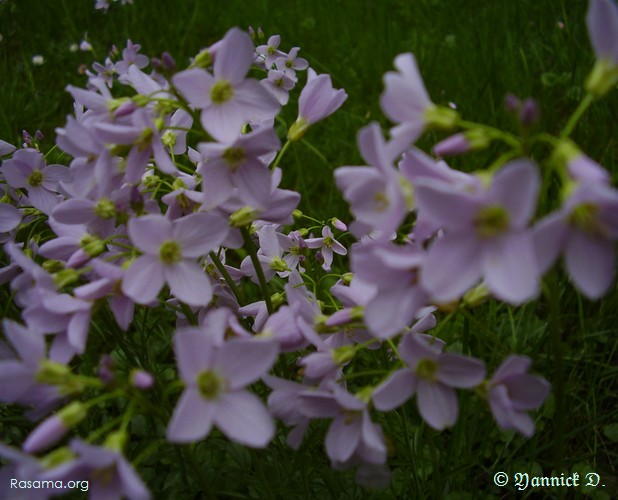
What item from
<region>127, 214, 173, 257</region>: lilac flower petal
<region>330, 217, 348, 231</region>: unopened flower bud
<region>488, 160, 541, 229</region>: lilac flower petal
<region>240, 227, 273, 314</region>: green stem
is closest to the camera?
<region>488, 160, 541, 229</region>: lilac flower petal

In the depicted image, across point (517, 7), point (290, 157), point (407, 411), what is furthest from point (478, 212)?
point (517, 7)

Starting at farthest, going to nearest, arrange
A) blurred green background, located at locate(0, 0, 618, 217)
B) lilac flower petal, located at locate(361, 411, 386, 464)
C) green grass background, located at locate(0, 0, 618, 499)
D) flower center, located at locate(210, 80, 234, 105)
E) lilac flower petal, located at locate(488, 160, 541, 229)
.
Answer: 1. blurred green background, located at locate(0, 0, 618, 217)
2. green grass background, located at locate(0, 0, 618, 499)
3. flower center, located at locate(210, 80, 234, 105)
4. lilac flower petal, located at locate(361, 411, 386, 464)
5. lilac flower petal, located at locate(488, 160, 541, 229)

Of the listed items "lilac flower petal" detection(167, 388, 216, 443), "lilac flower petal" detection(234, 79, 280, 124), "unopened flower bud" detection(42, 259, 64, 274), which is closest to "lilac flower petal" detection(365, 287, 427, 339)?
"lilac flower petal" detection(167, 388, 216, 443)

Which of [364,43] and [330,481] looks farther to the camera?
[364,43]

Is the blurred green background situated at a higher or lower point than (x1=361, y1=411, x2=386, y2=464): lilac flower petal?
lower

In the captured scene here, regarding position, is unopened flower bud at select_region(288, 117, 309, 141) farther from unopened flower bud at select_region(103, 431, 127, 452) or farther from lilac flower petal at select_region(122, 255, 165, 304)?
unopened flower bud at select_region(103, 431, 127, 452)

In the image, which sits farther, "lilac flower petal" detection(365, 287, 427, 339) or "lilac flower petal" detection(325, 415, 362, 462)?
"lilac flower petal" detection(325, 415, 362, 462)

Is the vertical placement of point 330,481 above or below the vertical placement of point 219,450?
above

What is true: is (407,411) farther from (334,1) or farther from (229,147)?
(334,1)
